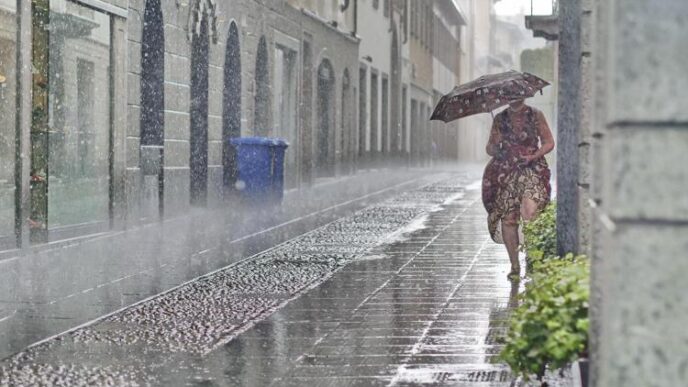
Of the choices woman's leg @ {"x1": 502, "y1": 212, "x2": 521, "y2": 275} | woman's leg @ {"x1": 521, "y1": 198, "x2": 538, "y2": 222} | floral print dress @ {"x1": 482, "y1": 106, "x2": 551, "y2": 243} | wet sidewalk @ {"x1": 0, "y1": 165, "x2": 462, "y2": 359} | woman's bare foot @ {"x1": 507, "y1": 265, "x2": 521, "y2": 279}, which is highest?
floral print dress @ {"x1": 482, "y1": 106, "x2": 551, "y2": 243}

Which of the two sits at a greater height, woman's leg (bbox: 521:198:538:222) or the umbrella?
the umbrella

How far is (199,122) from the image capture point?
66.7 feet

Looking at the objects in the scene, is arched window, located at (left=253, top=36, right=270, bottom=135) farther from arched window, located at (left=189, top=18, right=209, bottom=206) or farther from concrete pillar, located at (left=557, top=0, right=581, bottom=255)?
concrete pillar, located at (left=557, top=0, right=581, bottom=255)

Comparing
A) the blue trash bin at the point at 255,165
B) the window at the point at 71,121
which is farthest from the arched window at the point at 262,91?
the window at the point at 71,121

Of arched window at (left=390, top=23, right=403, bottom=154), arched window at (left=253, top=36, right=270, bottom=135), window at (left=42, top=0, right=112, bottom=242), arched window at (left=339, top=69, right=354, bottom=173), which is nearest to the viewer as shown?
window at (left=42, top=0, right=112, bottom=242)

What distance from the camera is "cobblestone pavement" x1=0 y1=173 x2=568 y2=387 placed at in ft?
21.1

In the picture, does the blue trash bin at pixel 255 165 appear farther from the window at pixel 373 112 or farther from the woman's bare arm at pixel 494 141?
the window at pixel 373 112

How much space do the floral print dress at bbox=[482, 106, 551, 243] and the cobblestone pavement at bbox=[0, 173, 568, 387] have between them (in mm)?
635

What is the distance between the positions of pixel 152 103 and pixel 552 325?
13626 millimetres

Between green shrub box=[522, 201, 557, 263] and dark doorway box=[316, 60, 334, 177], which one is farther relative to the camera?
dark doorway box=[316, 60, 334, 177]

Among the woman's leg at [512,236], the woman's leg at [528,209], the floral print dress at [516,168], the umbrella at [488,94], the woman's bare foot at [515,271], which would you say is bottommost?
the woman's bare foot at [515,271]

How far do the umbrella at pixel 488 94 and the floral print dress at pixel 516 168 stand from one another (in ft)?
0.43

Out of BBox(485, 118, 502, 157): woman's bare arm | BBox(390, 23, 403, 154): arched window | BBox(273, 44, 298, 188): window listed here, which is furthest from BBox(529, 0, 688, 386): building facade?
Answer: BBox(390, 23, 403, 154): arched window

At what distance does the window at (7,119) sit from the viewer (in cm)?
1289
